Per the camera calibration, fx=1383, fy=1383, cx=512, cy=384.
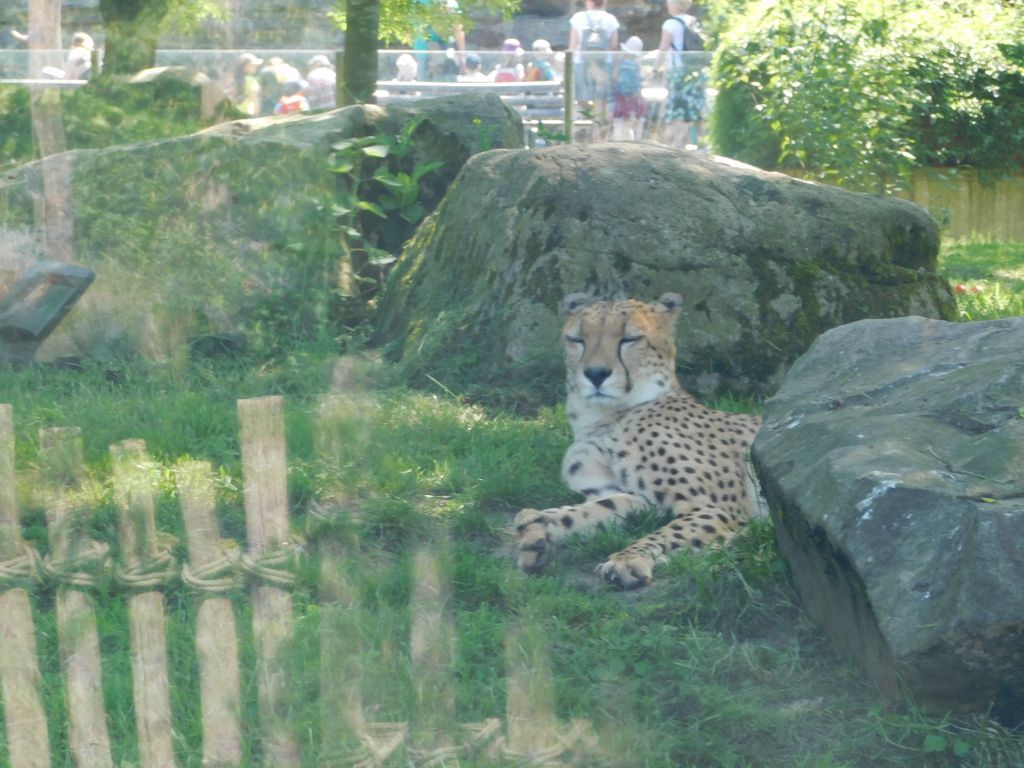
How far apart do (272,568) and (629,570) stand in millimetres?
1011

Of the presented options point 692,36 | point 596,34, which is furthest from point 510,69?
point 692,36

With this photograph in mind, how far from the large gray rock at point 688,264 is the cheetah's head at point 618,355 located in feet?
2.72

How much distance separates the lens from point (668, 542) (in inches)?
163

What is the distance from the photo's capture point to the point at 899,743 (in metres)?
2.91

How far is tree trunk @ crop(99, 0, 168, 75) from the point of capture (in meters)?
12.1

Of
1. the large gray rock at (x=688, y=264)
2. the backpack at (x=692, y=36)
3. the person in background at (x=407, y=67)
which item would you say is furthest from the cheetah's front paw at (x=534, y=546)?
the backpack at (x=692, y=36)

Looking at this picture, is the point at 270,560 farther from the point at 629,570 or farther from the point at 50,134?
the point at 50,134

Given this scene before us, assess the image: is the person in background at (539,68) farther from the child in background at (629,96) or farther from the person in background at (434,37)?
the child in background at (629,96)

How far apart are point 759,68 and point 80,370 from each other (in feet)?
24.0

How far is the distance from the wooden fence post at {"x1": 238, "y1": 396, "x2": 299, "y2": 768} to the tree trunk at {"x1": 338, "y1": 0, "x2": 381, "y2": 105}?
4.91 meters

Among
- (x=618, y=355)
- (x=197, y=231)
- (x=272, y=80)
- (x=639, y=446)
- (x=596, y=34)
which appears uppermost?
(x=596, y=34)

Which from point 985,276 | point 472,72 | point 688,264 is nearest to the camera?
point 688,264

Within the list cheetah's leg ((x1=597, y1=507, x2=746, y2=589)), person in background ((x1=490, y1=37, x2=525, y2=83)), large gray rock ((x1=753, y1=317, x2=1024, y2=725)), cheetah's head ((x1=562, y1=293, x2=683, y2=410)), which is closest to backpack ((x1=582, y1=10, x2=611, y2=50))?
person in background ((x1=490, y1=37, x2=525, y2=83))

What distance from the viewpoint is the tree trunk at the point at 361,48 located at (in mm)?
9008
